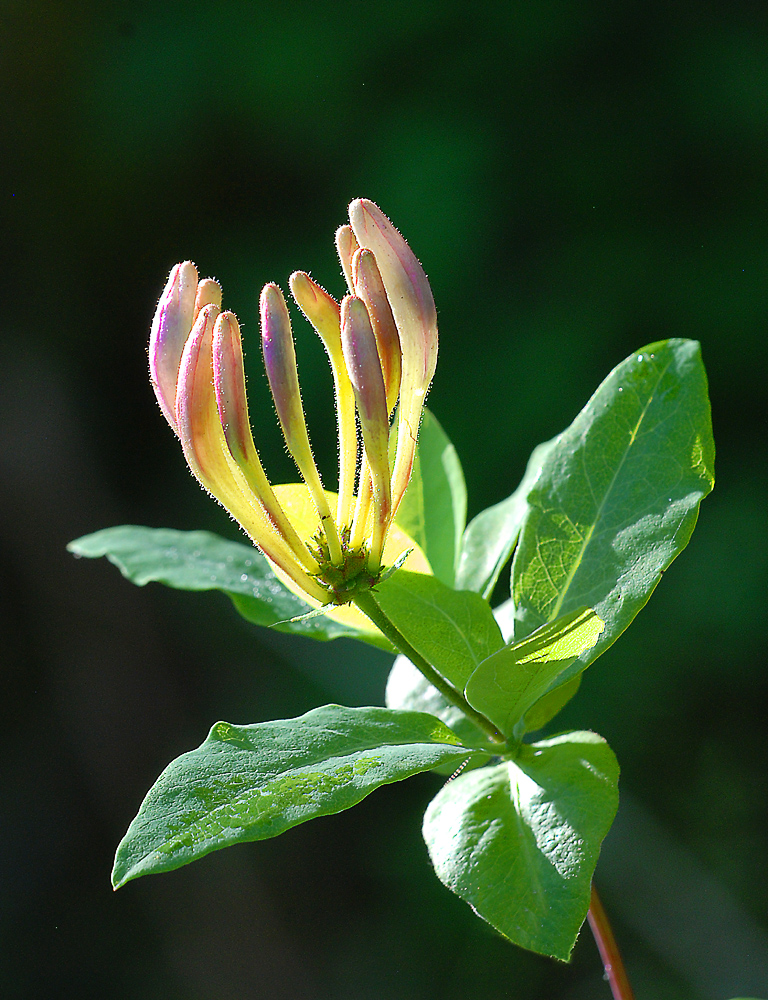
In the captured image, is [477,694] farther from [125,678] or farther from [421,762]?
[125,678]

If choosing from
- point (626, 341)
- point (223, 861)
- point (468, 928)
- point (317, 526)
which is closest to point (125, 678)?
point (223, 861)

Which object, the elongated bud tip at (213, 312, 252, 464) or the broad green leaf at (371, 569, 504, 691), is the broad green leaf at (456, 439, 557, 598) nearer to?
the broad green leaf at (371, 569, 504, 691)

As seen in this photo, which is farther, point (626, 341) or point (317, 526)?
point (626, 341)

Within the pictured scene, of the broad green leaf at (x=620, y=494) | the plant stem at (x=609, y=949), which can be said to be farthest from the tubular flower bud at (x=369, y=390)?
the plant stem at (x=609, y=949)

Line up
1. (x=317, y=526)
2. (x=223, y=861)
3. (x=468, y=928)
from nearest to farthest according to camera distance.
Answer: (x=317, y=526) → (x=468, y=928) → (x=223, y=861)

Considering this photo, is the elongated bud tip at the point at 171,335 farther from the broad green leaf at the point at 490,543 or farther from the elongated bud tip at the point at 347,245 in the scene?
the broad green leaf at the point at 490,543

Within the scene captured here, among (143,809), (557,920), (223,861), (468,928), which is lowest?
(468,928)

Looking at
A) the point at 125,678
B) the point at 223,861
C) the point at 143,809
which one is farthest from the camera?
the point at 125,678
